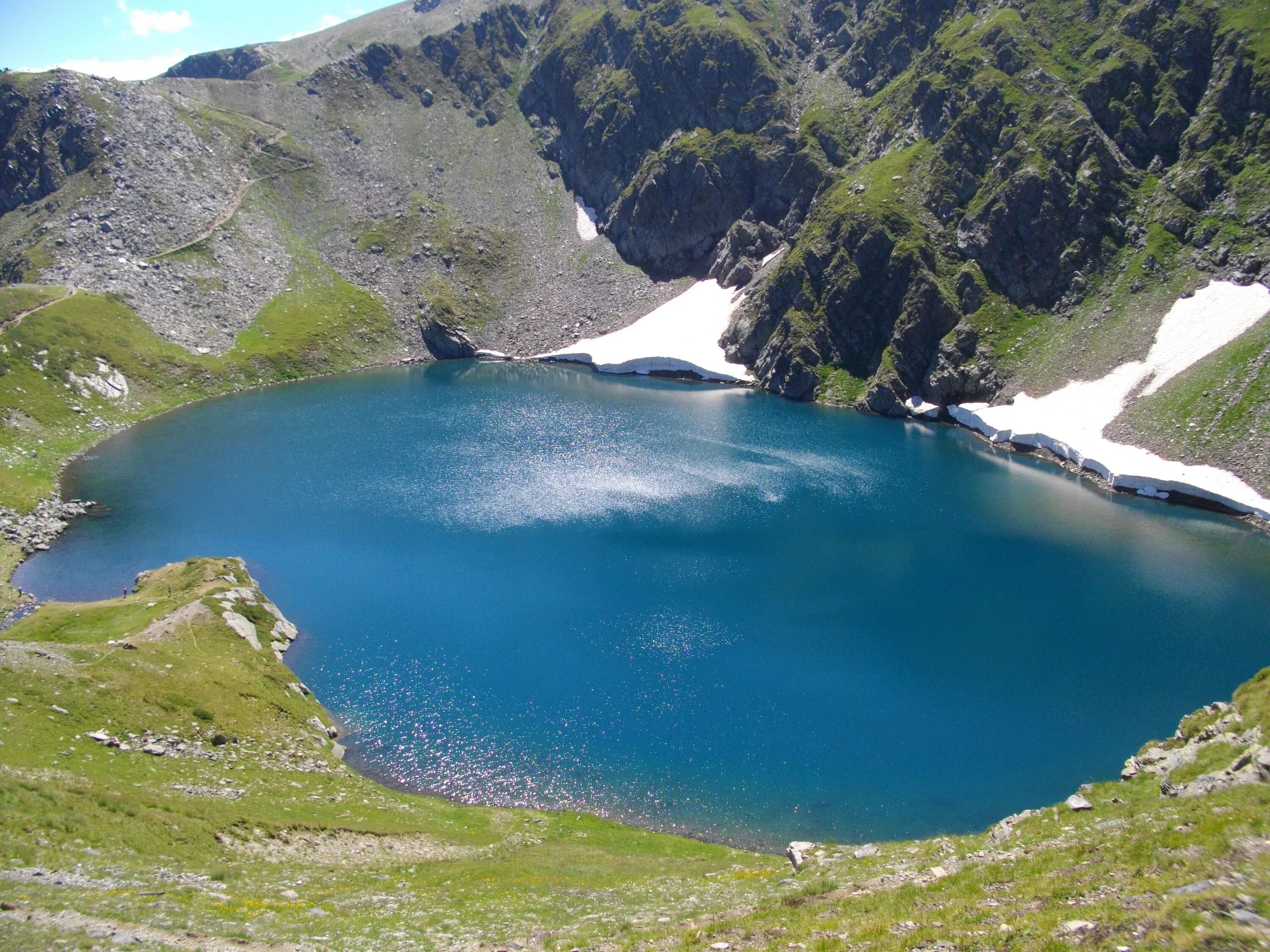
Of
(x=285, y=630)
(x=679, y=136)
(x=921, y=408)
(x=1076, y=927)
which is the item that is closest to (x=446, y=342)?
(x=679, y=136)

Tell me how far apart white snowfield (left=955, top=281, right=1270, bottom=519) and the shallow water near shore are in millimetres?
3416

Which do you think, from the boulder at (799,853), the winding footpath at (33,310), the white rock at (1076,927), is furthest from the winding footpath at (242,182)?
the white rock at (1076,927)

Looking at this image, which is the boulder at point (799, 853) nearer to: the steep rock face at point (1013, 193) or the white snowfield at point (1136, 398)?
the white snowfield at point (1136, 398)

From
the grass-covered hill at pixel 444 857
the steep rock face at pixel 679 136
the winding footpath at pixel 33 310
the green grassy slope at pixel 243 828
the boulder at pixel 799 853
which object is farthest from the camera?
the steep rock face at pixel 679 136

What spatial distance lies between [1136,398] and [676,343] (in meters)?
76.8

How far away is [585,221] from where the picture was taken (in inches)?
7136

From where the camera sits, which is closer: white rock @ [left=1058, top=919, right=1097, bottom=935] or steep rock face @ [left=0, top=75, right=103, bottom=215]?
white rock @ [left=1058, top=919, right=1097, bottom=935]

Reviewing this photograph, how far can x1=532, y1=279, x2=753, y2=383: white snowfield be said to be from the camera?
465 ft

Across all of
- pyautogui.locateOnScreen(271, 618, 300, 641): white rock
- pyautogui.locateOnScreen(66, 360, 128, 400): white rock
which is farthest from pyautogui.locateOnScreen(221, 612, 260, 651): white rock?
pyautogui.locateOnScreen(66, 360, 128, 400): white rock

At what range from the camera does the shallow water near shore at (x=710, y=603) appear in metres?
42.1

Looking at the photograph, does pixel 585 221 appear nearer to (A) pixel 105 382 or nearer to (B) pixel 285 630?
(A) pixel 105 382

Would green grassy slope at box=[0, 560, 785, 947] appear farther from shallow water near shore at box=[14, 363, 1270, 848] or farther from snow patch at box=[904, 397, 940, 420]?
snow patch at box=[904, 397, 940, 420]

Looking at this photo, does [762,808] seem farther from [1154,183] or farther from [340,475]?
[1154,183]

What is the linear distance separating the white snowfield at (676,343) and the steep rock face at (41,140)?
314ft
